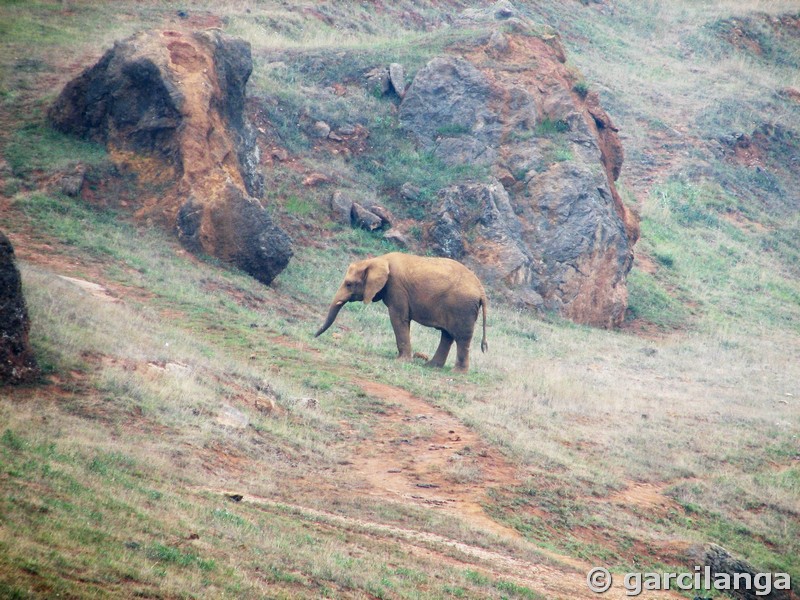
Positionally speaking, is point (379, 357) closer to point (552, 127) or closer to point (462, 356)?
point (462, 356)

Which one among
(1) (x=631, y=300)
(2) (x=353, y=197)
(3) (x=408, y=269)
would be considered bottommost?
(1) (x=631, y=300)

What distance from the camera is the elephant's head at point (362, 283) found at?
21.1 m

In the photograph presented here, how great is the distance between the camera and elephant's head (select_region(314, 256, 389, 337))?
2109 cm

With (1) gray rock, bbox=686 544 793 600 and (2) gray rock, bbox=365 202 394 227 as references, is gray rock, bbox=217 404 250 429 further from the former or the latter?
(2) gray rock, bbox=365 202 394 227

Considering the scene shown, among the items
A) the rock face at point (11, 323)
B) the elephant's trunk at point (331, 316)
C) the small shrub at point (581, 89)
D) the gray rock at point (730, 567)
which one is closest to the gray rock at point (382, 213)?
the small shrub at point (581, 89)

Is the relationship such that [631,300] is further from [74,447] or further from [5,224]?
[74,447]

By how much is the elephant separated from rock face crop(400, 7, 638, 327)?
9.74 metres

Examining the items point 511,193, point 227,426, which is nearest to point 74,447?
point 227,426

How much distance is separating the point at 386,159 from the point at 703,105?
27.5 meters

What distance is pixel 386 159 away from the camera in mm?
34594

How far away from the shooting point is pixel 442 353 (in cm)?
2191

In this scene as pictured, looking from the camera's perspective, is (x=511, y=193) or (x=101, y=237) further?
(x=511, y=193)

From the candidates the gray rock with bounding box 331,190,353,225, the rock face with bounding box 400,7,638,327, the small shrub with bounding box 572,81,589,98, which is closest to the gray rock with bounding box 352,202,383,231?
the gray rock with bounding box 331,190,353,225

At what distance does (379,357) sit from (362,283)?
170 centimetres
